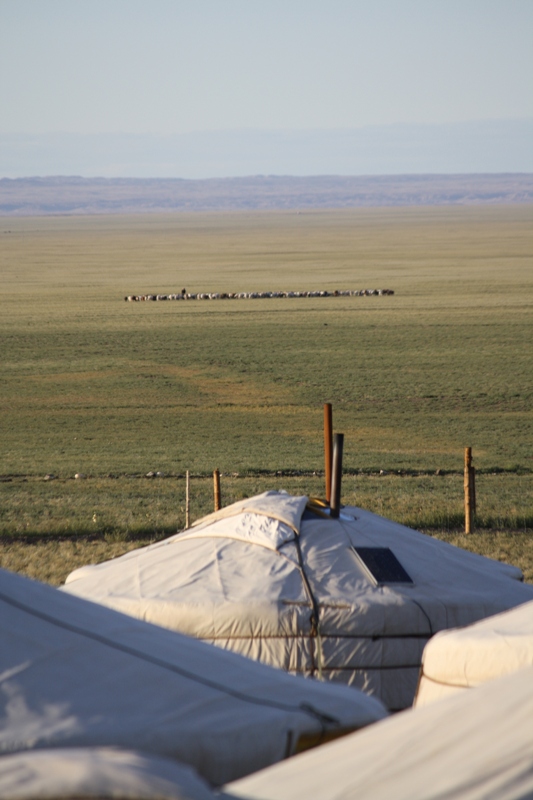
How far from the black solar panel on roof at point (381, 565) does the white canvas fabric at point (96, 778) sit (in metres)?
5.09

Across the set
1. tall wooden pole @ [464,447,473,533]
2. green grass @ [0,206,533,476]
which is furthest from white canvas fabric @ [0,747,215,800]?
green grass @ [0,206,533,476]

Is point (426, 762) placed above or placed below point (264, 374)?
above

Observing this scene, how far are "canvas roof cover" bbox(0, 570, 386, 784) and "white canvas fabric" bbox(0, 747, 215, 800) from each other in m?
0.95

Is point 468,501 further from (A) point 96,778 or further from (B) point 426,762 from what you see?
(A) point 96,778

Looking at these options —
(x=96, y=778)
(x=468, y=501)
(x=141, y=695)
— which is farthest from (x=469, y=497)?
(x=96, y=778)

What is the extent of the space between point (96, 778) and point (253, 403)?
1035 inches

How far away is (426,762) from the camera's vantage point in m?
3.58

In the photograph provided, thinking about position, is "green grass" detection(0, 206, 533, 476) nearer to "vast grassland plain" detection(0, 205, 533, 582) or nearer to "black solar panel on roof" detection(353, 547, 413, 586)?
"vast grassland plain" detection(0, 205, 533, 582)

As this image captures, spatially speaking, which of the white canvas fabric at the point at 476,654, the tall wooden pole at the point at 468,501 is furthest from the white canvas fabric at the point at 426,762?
the tall wooden pole at the point at 468,501

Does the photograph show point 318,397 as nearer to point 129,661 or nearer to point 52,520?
point 52,520

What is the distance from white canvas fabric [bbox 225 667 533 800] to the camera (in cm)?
336

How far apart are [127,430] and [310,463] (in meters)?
6.72

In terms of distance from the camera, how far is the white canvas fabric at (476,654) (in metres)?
6.04

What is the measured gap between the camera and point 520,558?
11906 mm
